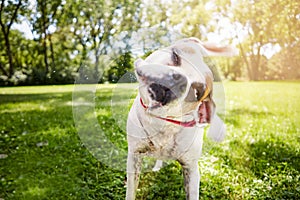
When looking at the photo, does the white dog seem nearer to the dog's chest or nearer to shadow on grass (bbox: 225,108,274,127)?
the dog's chest

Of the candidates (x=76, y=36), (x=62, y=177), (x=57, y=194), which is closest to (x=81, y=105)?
(x=57, y=194)

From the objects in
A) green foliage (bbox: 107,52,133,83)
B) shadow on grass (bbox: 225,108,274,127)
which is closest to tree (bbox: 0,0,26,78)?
shadow on grass (bbox: 225,108,274,127)

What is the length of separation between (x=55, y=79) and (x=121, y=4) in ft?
13.3

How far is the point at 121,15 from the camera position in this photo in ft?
19.8

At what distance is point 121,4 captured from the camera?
8.98 meters

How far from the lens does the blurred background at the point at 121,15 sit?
26.6ft

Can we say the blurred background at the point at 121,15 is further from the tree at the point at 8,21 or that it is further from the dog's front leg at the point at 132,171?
the dog's front leg at the point at 132,171

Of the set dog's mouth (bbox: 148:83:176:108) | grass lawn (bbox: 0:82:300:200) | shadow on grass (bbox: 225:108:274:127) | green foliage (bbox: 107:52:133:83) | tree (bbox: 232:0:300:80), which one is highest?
tree (bbox: 232:0:300:80)

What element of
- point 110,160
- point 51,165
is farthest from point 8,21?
point 110,160

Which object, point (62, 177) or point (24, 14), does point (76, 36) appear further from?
point (62, 177)

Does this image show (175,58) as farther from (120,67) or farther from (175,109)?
(120,67)

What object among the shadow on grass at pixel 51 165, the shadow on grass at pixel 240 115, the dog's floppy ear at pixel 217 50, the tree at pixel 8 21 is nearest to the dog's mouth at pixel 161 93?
the dog's floppy ear at pixel 217 50

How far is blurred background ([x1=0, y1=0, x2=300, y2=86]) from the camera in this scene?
8.09 metres

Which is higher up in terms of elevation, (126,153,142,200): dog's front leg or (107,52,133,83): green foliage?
(107,52,133,83): green foliage
